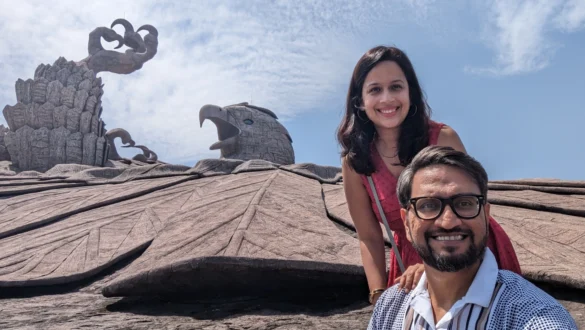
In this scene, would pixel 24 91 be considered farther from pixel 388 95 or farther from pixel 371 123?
pixel 388 95

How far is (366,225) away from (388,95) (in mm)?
→ 487

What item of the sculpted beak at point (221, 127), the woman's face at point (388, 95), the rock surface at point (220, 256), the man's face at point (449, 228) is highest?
the sculpted beak at point (221, 127)

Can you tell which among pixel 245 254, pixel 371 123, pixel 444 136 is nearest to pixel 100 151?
pixel 245 254

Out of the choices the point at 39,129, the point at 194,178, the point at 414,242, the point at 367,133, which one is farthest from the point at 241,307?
the point at 39,129

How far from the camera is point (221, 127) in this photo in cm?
945

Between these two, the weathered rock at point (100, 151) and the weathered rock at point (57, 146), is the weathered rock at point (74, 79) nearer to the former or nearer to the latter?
the weathered rock at point (57, 146)

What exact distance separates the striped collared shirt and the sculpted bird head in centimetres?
762

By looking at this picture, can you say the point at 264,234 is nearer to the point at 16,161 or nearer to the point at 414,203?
the point at 414,203

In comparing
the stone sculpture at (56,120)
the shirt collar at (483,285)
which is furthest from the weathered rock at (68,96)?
the shirt collar at (483,285)

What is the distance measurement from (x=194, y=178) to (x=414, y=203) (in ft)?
14.0

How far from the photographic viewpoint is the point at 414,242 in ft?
4.03

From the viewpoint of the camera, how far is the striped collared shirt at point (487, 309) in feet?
3.27

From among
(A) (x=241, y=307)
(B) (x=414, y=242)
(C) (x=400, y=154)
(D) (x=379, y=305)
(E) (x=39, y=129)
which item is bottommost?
(A) (x=241, y=307)

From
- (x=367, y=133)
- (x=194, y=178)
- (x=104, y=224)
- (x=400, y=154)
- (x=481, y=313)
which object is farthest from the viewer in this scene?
(x=194, y=178)
